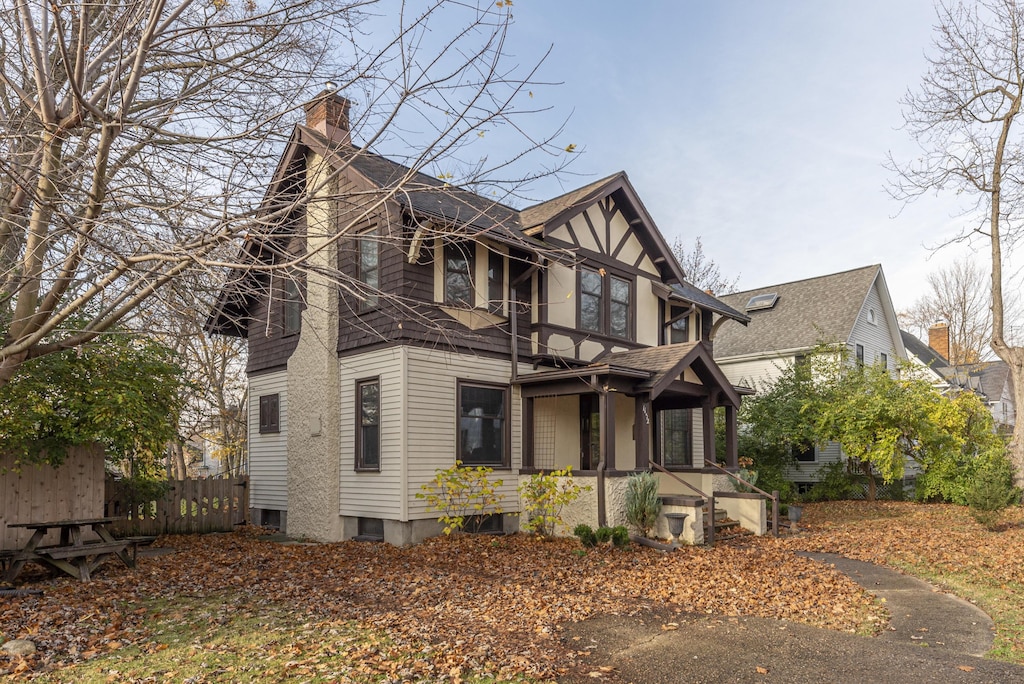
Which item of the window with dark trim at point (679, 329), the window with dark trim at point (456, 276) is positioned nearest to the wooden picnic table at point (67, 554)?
the window with dark trim at point (456, 276)

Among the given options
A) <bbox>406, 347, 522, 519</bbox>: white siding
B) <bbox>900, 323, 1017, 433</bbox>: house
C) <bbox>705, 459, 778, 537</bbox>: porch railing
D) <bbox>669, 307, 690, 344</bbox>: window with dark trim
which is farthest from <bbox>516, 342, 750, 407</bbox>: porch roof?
<bbox>900, 323, 1017, 433</bbox>: house

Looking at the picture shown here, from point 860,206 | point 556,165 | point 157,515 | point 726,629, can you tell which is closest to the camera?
point 556,165

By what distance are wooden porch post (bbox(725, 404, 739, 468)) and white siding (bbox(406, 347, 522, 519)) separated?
19.8 ft

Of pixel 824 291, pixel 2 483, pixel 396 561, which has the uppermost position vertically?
pixel 824 291

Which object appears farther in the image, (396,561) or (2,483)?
(396,561)

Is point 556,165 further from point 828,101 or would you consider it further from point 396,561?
point 828,101

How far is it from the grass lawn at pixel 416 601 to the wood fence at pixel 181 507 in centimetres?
104

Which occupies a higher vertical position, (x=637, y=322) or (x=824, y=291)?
(x=824, y=291)

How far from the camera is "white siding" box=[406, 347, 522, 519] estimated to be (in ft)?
42.3

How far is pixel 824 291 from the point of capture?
28.6 meters

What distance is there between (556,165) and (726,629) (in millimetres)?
5070

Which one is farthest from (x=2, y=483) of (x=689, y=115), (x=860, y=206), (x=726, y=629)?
(x=860, y=206)

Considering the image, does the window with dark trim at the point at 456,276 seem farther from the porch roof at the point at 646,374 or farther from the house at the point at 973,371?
the house at the point at 973,371

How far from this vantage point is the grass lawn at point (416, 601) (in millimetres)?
5883
